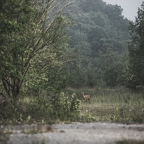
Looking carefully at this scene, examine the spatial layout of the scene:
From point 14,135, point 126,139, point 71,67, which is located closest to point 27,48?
point 14,135

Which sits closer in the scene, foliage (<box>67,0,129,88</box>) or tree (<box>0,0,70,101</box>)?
tree (<box>0,0,70,101</box>)

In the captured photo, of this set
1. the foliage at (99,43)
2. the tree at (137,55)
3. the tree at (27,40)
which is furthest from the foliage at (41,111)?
the foliage at (99,43)

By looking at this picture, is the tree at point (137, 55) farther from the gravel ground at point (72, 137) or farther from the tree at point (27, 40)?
the gravel ground at point (72, 137)

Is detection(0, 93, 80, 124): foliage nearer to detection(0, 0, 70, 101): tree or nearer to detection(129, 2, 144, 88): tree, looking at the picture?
detection(0, 0, 70, 101): tree

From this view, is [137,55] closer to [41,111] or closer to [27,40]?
[27,40]

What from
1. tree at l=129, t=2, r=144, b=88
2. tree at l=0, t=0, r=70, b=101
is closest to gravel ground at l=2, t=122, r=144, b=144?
tree at l=0, t=0, r=70, b=101

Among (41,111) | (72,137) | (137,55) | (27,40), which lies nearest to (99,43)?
(137,55)

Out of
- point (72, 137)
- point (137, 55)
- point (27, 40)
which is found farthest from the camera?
point (137, 55)

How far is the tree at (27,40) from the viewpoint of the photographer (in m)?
14.7

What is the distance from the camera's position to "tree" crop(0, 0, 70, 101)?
48.3 ft

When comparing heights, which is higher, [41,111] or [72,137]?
[41,111]

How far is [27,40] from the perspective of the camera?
655 inches

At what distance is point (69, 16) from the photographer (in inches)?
747

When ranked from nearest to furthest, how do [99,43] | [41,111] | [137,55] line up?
[41,111]
[137,55]
[99,43]
